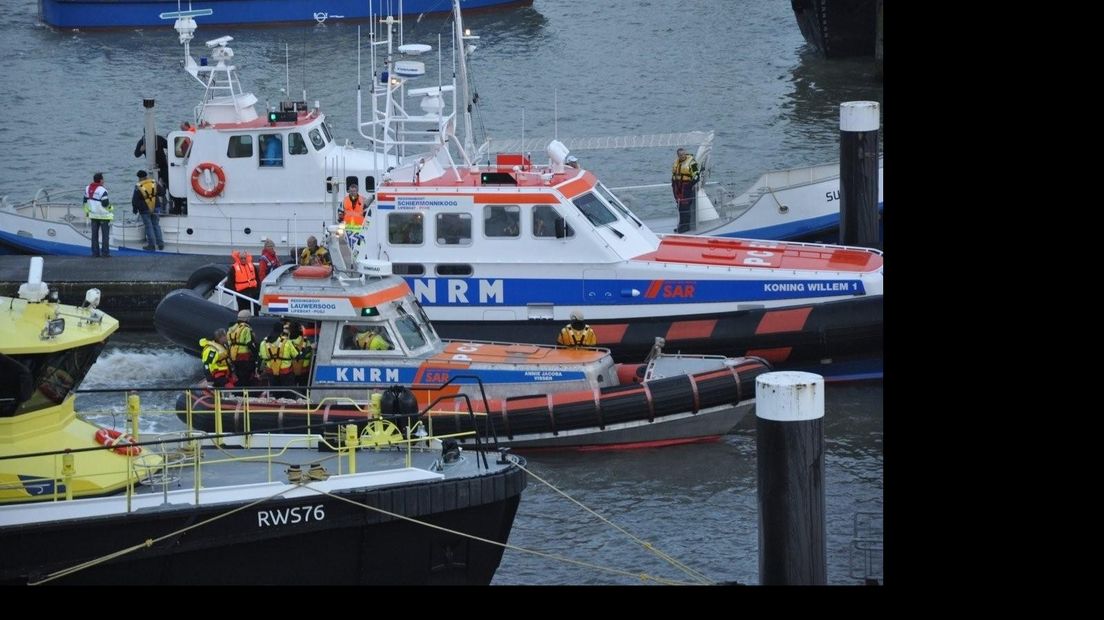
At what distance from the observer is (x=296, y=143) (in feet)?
61.2

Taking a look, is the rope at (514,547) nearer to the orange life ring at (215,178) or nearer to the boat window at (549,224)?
the boat window at (549,224)

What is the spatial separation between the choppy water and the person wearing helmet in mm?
972

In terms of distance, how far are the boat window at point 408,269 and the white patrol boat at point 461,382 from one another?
1.47 metres

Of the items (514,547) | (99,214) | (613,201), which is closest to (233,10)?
(99,214)

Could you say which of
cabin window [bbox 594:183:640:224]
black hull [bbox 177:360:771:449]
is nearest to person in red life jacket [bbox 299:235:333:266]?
black hull [bbox 177:360:771:449]

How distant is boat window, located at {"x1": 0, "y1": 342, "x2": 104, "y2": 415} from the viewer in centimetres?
987

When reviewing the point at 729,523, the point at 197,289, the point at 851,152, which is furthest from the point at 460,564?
the point at 851,152

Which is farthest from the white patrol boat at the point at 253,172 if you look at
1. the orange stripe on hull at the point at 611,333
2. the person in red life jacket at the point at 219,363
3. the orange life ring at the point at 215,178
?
the person in red life jacket at the point at 219,363

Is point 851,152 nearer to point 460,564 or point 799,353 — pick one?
point 799,353

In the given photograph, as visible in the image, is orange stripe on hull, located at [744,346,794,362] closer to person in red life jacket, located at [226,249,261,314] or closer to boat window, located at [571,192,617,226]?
boat window, located at [571,192,617,226]

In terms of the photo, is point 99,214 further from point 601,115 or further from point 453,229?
point 601,115

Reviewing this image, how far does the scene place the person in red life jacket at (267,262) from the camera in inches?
655
